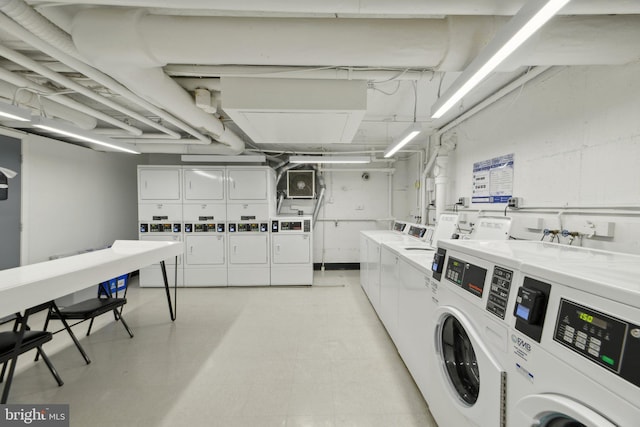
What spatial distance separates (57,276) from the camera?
1514mm

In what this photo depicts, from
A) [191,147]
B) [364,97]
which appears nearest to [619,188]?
[364,97]

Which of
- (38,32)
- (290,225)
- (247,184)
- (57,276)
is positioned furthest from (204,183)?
(38,32)

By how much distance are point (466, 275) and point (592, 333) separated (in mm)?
531

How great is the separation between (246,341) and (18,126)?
3854 mm

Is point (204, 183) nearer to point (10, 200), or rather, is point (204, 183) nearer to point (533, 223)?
point (10, 200)

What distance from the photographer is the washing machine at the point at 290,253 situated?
4.10 meters

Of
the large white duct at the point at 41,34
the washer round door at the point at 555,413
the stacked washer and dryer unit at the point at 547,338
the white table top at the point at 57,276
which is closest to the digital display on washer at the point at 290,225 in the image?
the white table top at the point at 57,276

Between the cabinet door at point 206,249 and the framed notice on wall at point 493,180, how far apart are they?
387cm

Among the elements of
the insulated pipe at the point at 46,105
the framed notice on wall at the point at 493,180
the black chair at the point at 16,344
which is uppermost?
the insulated pipe at the point at 46,105

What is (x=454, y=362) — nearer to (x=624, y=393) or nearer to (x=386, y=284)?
(x=624, y=393)

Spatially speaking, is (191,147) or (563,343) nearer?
(563,343)

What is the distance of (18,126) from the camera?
2881mm

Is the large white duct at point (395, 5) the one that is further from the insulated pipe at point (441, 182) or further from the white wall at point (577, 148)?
the insulated pipe at point (441, 182)

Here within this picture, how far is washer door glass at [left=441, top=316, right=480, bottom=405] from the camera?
122 centimetres
